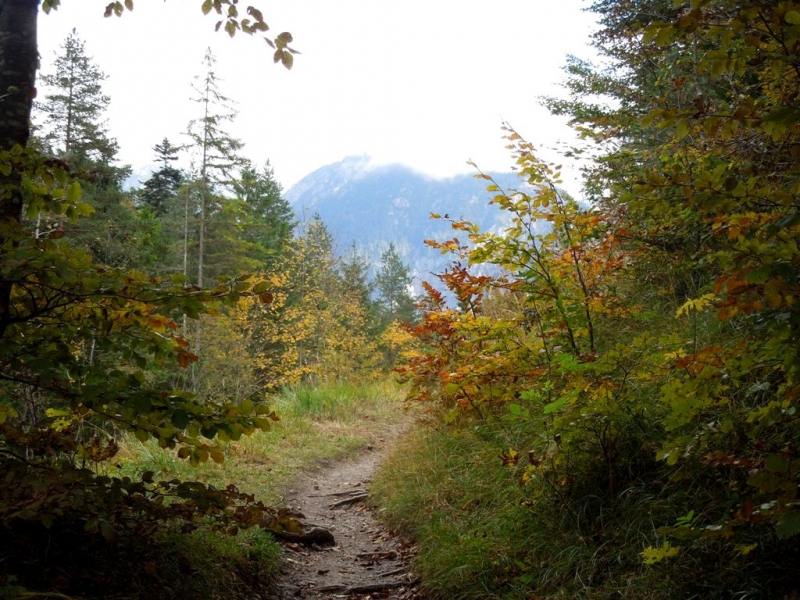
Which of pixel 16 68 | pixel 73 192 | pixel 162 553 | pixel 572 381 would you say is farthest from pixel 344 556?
pixel 16 68

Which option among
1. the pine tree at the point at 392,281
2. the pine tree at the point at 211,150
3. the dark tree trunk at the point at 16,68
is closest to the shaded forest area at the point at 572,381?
the dark tree trunk at the point at 16,68

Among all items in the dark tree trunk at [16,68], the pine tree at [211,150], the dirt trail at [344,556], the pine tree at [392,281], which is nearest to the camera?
the dark tree trunk at [16,68]

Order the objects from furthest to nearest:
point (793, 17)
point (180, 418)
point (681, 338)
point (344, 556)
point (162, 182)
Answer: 1. point (162, 182)
2. point (344, 556)
3. point (681, 338)
4. point (180, 418)
5. point (793, 17)

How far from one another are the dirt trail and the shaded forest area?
0.31 meters

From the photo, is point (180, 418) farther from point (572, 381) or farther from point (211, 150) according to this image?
point (211, 150)

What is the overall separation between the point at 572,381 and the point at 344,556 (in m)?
3.04

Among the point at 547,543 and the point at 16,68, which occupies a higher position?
the point at 16,68

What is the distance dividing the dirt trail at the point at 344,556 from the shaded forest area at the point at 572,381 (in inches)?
12.3

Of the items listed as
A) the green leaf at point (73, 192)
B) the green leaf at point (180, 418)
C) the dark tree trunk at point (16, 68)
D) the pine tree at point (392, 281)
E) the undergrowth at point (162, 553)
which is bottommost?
the undergrowth at point (162, 553)

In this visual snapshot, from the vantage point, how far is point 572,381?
3.66 meters

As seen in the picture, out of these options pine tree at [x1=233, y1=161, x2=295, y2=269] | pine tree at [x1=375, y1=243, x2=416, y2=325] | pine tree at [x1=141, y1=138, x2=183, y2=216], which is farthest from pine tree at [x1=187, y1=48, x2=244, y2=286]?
pine tree at [x1=375, y1=243, x2=416, y2=325]

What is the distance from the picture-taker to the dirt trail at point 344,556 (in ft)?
13.9

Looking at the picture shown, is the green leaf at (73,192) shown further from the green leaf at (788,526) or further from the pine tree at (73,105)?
the pine tree at (73,105)

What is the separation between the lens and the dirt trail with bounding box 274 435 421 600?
4.25 metres
